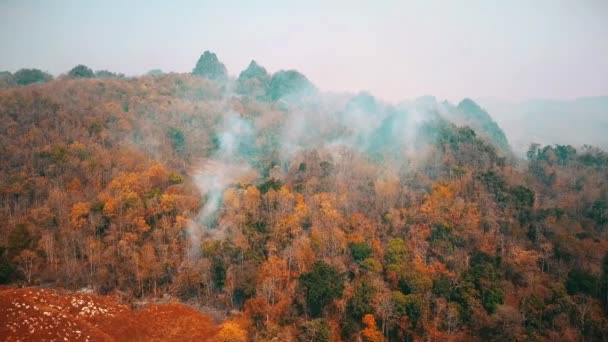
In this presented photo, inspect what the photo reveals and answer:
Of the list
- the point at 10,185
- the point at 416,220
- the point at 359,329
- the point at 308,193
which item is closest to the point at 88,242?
the point at 10,185

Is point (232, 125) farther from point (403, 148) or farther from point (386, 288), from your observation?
point (386, 288)

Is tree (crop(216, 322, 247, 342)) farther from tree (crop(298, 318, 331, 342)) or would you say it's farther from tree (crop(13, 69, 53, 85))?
tree (crop(13, 69, 53, 85))

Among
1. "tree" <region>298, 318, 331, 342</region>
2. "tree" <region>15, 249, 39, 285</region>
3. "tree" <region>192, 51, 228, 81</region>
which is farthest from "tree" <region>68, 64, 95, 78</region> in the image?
"tree" <region>298, 318, 331, 342</region>

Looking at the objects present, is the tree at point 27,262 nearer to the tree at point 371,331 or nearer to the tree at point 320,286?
the tree at point 320,286

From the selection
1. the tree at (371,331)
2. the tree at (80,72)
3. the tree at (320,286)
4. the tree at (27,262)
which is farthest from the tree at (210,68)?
the tree at (371,331)

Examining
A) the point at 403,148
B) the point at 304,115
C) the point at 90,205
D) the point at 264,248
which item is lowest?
the point at 264,248

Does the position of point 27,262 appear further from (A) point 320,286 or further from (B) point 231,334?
(A) point 320,286
